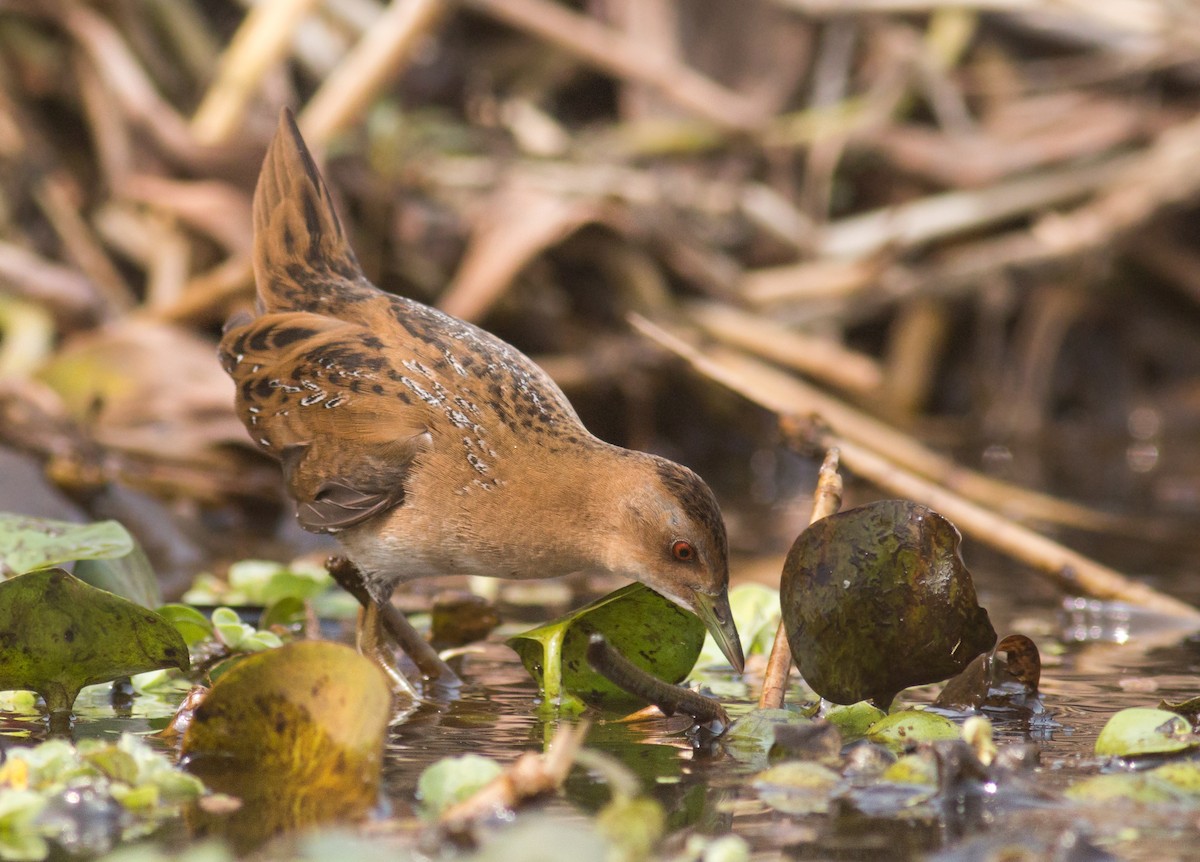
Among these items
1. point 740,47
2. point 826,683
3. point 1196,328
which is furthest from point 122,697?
point 1196,328

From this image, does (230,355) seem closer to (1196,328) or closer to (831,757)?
(831,757)

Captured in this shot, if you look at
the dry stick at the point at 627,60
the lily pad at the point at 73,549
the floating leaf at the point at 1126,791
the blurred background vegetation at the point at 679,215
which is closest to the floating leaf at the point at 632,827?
the floating leaf at the point at 1126,791

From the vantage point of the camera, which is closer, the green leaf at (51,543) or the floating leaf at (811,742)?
the floating leaf at (811,742)

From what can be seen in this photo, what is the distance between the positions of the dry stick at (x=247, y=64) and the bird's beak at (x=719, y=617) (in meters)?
4.98

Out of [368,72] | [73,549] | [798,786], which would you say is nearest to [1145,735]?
[798,786]

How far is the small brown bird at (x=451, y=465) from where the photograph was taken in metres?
3.74

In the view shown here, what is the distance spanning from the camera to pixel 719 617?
147 inches

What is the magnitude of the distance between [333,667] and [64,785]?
50 cm

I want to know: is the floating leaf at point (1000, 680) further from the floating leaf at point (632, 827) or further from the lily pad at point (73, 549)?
the lily pad at point (73, 549)

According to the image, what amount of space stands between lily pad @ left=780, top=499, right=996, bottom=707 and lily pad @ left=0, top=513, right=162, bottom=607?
1.60 m

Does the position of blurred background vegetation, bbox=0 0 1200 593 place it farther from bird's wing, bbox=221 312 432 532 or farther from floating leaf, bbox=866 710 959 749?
floating leaf, bbox=866 710 959 749

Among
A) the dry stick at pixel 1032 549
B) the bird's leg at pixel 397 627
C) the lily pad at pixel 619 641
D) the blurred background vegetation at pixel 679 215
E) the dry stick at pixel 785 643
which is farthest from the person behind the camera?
the blurred background vegetation at pixel 679 215

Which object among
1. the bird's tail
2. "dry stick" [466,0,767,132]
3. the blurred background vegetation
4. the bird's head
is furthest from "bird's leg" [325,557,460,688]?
"dry stick" [466,0,767,132]

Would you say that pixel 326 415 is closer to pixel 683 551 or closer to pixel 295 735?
pixel 683 551
